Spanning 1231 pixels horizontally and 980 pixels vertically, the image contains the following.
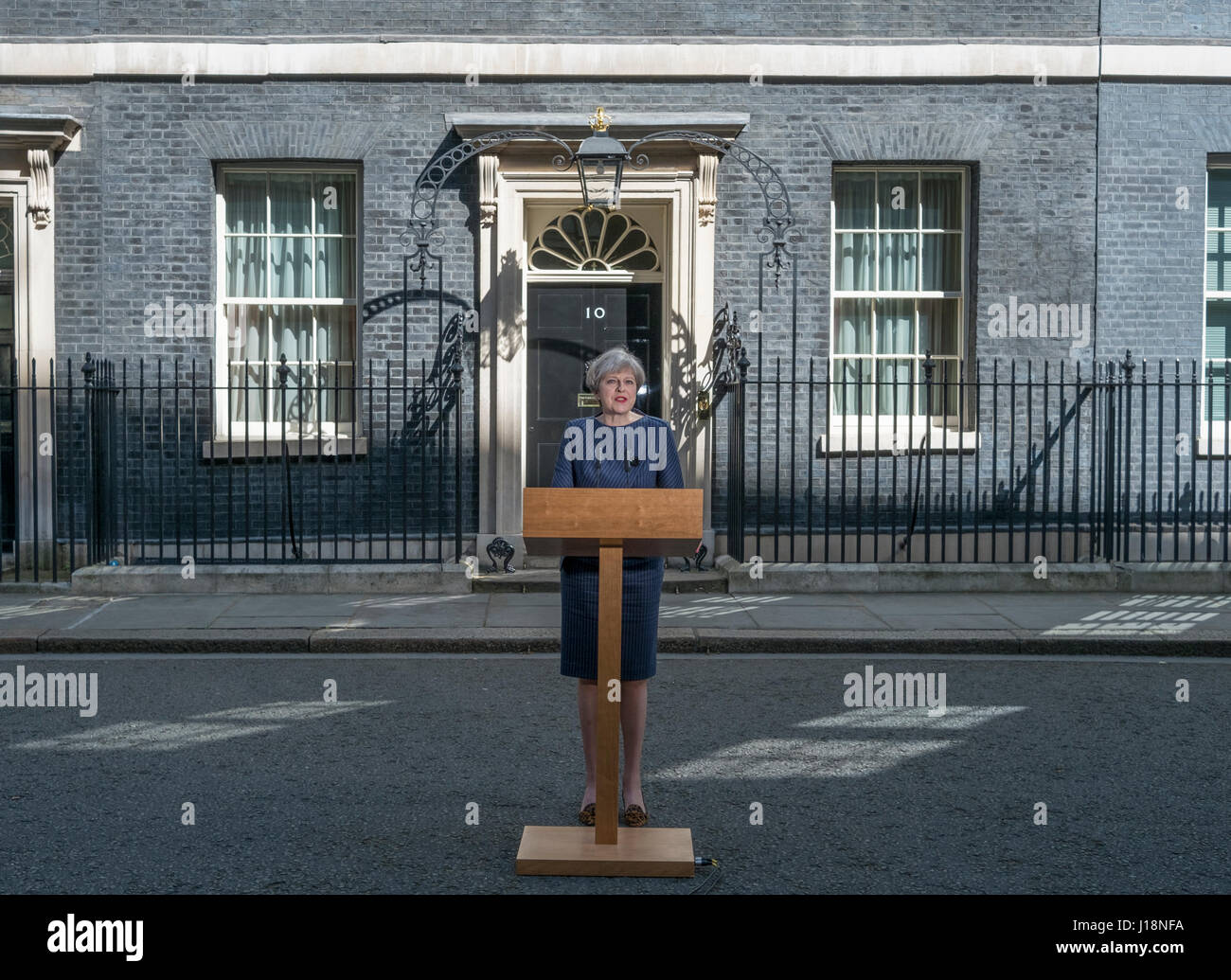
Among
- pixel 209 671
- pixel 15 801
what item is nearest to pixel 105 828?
pixel 15 801

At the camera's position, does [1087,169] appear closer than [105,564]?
No

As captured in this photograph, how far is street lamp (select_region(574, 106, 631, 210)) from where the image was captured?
11094mm

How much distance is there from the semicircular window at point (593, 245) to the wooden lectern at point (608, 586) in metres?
7.88

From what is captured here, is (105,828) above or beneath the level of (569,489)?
beneath

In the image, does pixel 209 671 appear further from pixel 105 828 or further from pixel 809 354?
pixel 809 354

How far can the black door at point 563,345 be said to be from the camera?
1252 centimetres

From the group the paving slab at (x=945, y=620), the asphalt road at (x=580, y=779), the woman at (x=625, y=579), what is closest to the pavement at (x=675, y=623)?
the paving slab at (x=945, y=620)

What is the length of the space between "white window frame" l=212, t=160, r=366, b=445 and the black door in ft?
5.06

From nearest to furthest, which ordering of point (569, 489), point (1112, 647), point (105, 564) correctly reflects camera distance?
point (569, 489) → point (1112, 647) → point (105, 564)

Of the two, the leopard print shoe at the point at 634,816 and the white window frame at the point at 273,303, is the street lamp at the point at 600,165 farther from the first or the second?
the leopard print shoe at the point at 634,816

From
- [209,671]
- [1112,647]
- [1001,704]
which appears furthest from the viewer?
[1112,647]

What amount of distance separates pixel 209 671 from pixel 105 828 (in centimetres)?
337

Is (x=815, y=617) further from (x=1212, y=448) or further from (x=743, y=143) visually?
(x=1212, y=448)

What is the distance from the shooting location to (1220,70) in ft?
40.9
